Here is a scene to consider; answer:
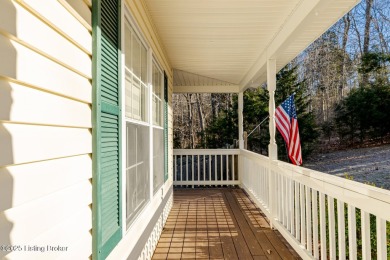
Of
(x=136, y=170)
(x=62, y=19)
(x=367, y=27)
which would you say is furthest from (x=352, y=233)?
(x=367, y=27)

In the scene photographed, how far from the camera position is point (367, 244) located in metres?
1.78

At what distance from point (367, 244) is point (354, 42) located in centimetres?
1735

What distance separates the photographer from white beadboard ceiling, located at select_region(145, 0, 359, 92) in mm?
2859

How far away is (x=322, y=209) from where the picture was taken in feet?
7.98

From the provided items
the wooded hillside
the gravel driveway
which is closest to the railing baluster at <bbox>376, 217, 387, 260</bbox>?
the gravel driveway

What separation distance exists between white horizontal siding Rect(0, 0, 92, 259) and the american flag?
356 cm

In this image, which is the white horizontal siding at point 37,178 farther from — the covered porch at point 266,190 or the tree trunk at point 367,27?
the tree trunk at point 367,27

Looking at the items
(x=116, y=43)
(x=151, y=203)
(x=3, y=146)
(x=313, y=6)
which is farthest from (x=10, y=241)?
(x=313, y=6)

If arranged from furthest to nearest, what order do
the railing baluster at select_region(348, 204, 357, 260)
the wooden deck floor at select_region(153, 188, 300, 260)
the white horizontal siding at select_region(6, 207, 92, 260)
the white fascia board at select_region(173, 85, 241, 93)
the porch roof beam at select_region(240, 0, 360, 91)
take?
the white fascia board at select_region(173, 85, 241, 93) → the wooden deck floor at select_region(153, 188, 300, 260) → the porch roof beam at select_region(240, 0, 360, 91) → the railing baluster at select_region(348, 204, 357, 260) → the white horizontal siding at select_region(6, 207, 92, 260)

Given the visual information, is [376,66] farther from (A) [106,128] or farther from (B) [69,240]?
(B) [69,240]

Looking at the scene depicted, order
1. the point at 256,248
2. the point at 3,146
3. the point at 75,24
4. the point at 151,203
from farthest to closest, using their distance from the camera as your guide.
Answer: the point at 256,248 < the point at 151,203 < the point at 75,24 < the point at 3,146

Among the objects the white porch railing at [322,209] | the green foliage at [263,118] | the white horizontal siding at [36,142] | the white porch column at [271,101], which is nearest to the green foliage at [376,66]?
the green foliage at [263,118]

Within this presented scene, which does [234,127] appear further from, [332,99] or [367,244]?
[367,244]

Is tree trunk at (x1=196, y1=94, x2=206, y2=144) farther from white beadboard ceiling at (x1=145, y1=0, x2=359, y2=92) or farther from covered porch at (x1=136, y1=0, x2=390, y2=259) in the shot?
white beadboard ceiling at (x1=145, y1=0, x2=359, y2=92)
